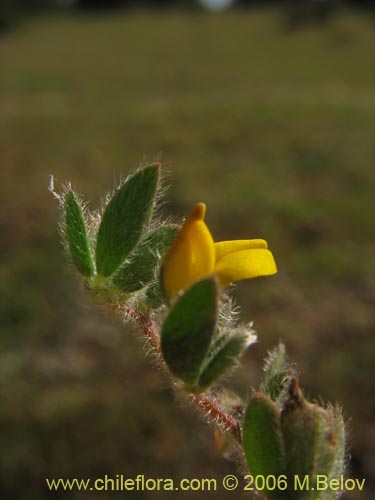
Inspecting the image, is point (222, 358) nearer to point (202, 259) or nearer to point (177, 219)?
point (202, 259)

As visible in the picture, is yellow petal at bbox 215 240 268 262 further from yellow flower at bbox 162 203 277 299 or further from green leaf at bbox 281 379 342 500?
green leaf at bbox 281 379 342 500

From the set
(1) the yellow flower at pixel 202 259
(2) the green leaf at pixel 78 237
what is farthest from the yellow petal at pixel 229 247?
(2) the green leaf at pixel 78 237

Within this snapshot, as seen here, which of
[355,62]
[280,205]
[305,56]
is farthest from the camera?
[305,56]

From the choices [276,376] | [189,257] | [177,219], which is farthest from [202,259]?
[177,219]

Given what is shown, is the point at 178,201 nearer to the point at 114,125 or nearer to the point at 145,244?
the point at 114,125

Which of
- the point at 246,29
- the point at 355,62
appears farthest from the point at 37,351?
the point at 246,29

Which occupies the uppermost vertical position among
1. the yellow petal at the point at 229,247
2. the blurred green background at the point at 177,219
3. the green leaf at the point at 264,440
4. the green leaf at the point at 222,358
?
the yellow petal at the point at 229,247

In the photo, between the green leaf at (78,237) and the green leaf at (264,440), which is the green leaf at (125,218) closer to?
the green leaf at (78,237)
